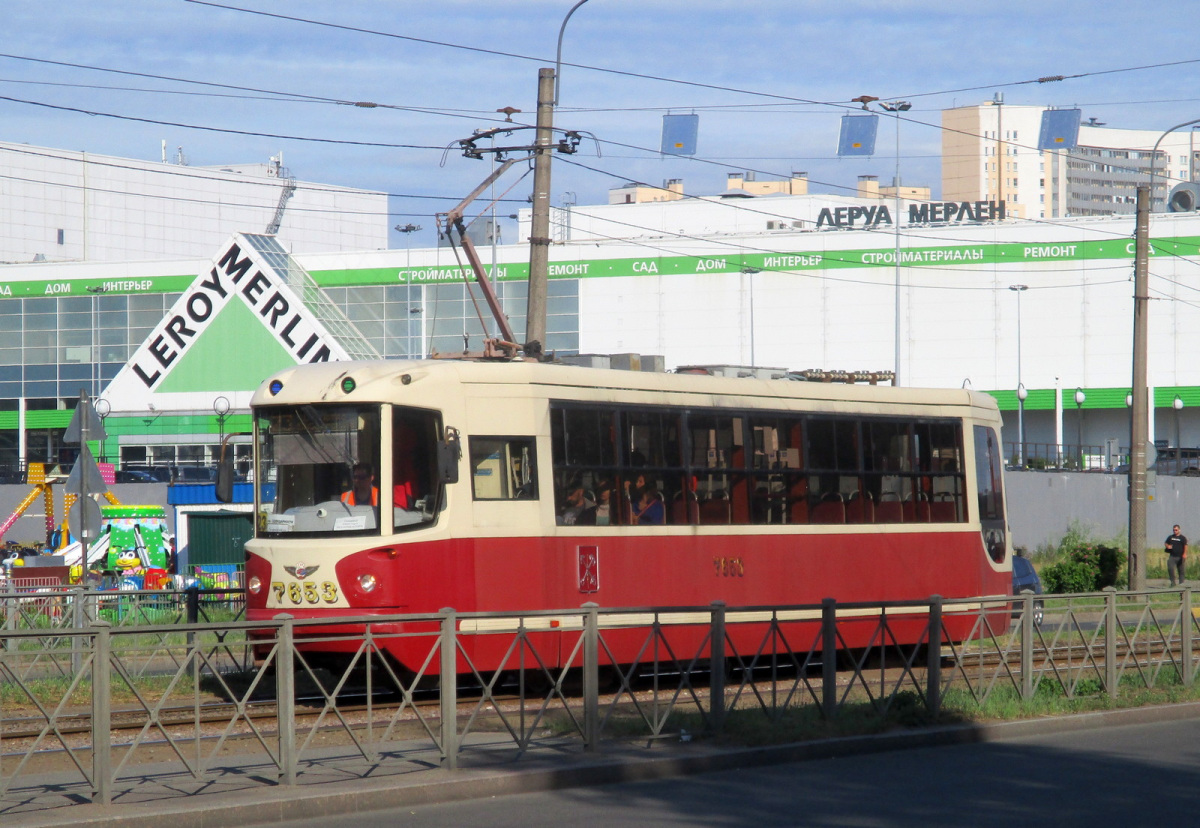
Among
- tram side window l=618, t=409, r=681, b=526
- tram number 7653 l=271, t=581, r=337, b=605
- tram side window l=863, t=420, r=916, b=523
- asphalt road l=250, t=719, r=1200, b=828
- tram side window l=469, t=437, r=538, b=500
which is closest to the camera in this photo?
asphalt road l=250, t=719, r=1200, b=828

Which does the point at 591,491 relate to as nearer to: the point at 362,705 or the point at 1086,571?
the point at 362,705

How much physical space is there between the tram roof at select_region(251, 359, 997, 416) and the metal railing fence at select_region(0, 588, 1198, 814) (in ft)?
7.66

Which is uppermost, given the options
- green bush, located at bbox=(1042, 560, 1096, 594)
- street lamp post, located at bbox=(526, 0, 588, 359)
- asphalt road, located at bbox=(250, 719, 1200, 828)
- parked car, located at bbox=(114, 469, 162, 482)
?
street lamp post, located at bbox=(526, 0, 588, 359)

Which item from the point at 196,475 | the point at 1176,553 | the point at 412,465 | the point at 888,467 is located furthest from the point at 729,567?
the point at 196,475

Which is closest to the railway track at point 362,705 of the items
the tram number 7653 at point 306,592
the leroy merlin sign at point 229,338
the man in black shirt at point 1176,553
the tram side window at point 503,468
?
the tram number 7653 at point 306,592

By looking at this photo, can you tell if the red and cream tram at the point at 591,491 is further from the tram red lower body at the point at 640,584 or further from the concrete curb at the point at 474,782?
the concrete curb at the point at 474,782

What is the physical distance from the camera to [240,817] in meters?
8.55

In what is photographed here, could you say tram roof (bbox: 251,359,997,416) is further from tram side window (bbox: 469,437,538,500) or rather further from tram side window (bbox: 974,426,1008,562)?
tram side window (bbox: 974,426,1008,562)

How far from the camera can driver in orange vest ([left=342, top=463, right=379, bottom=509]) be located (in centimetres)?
1350

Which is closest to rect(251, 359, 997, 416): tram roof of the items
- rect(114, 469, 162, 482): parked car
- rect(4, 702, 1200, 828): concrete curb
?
rect(4, 702, 1200, 828): concrete curb

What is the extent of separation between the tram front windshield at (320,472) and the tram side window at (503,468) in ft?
3.29

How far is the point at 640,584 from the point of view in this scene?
1510 centimetres

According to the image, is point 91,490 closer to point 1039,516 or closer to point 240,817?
point 240,817

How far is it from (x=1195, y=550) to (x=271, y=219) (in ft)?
253
